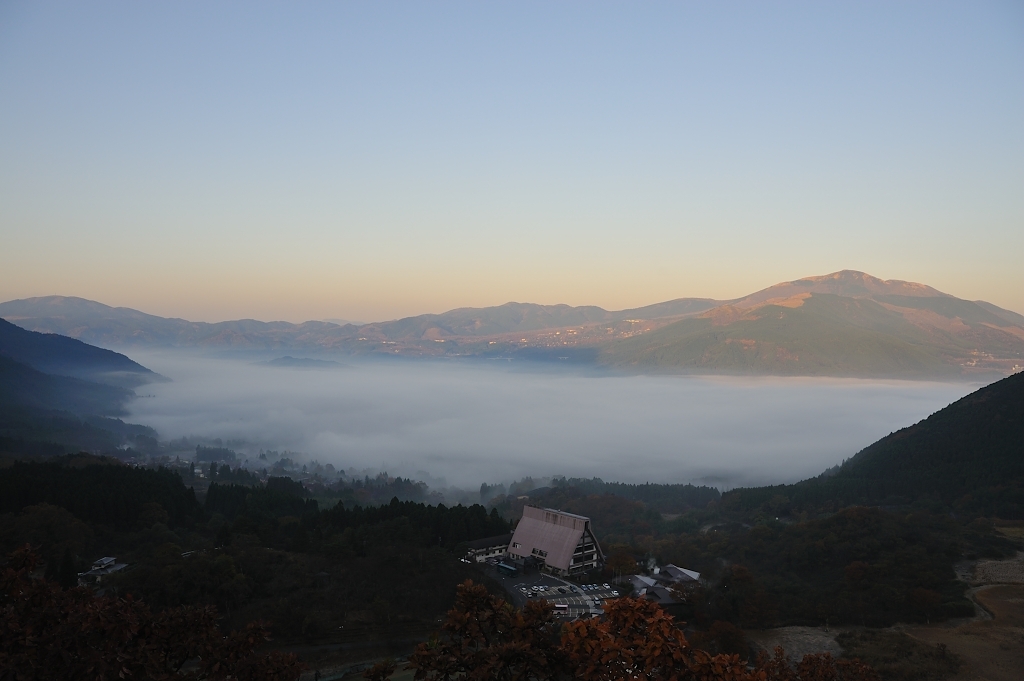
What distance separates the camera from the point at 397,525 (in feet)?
126

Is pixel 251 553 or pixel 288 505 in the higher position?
pixel 251 553

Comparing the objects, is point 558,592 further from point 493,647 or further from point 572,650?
point 572,650

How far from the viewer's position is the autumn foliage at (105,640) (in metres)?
7.59

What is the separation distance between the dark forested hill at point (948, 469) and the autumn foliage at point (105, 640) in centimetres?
6048

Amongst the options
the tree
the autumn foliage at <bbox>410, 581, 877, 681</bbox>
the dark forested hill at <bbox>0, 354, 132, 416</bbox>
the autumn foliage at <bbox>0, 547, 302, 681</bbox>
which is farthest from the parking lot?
the dark forested hill at <bbox>0, 354, 132, 416</bbox>

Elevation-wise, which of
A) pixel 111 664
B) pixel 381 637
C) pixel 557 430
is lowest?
pixel 557 430

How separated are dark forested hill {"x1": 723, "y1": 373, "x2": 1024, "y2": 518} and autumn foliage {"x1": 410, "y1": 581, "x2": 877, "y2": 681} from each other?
57013 mm

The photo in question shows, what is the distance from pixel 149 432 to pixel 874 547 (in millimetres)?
147866

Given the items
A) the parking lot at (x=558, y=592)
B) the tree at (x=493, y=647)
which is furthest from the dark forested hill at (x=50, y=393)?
the tree at (x=493, y=647)

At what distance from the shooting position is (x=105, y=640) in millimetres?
7953

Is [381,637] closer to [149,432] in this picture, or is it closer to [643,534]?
[643,534]

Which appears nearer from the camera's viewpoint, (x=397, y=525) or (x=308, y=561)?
(x=308, y=561)

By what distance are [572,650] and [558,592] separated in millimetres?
25152

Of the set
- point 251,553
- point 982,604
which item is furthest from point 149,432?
point 982,604
